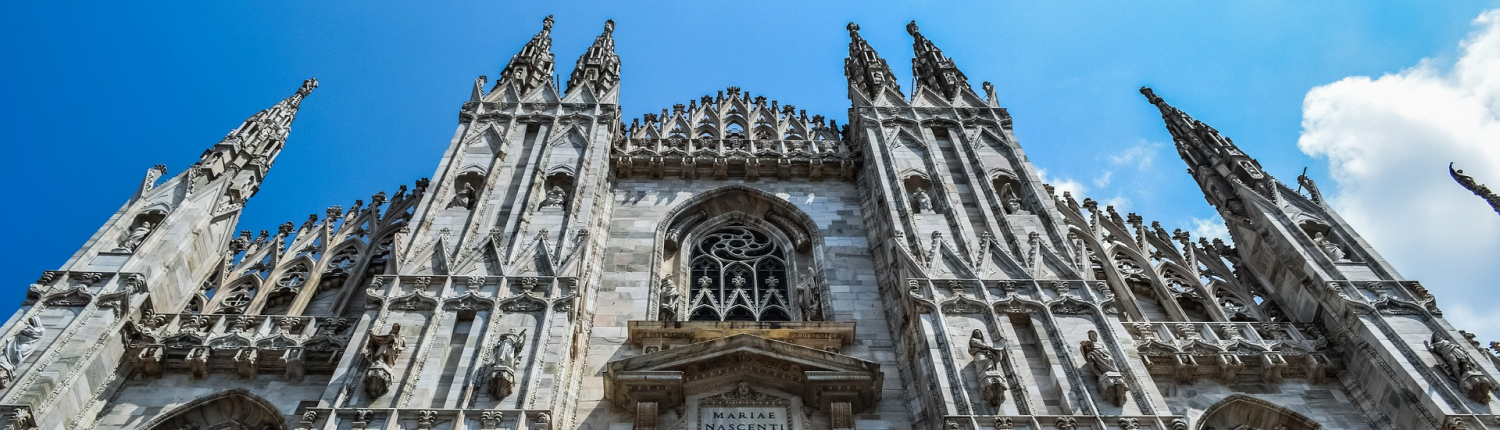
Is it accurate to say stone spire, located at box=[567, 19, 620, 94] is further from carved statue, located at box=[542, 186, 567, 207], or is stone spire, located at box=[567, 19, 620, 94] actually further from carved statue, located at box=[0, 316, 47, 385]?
carved statue, located at box=[0, 316, 47, 385]

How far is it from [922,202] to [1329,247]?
5462 mm

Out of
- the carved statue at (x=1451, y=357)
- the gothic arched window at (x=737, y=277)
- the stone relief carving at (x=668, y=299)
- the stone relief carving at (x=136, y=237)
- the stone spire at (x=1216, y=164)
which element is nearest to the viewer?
the carved statue at (x=1451, y=357)

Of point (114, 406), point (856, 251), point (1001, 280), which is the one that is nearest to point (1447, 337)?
point (1001, 280)

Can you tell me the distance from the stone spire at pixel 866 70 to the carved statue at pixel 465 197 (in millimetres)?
8144

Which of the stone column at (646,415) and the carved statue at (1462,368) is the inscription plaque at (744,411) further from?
the carved statue at (1462,368)

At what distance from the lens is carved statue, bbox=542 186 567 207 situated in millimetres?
15875

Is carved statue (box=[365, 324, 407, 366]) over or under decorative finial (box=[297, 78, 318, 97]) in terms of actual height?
under

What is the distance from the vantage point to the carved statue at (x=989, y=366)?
11.3 meters

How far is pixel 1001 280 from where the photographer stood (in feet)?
44.5

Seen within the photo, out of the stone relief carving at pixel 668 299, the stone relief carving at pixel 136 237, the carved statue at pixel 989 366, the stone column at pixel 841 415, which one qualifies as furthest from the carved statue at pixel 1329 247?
the stone relief carving at pixel 136 237

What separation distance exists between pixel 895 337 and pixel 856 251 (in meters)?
2.78

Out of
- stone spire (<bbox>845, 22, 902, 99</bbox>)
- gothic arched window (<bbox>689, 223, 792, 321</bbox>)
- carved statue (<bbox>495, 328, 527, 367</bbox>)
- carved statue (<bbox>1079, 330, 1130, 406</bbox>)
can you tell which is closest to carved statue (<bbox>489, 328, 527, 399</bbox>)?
carved statue (<bbox>495, 328, 527, 367</bbox>)

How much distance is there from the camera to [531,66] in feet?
71.9

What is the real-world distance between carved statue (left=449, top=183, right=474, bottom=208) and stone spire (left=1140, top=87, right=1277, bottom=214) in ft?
37.7
